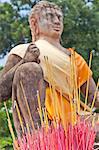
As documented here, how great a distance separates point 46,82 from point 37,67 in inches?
4.5

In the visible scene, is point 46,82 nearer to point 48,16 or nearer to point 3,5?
point 48,16

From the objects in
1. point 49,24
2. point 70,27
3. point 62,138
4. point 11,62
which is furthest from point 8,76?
point 70,27

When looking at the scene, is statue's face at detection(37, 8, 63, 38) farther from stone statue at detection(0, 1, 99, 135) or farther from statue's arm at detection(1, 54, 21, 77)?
statue's arm at detection(1, 54, 21, 77)

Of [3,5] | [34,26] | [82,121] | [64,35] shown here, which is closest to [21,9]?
[3,5]

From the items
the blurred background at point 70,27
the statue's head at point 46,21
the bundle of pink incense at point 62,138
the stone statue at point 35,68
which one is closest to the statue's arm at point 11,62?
the stone statue at point 35,68

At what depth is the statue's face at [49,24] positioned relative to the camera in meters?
2.71

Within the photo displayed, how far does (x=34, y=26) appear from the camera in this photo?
2.75 metres

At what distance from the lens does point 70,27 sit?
647 cm

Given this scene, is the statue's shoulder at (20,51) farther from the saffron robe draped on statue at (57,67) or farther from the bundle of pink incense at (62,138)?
the bundle of pink incense at (62,138)

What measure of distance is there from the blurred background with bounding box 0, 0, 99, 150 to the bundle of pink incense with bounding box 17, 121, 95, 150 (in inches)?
181

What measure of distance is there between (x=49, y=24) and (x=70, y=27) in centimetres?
378

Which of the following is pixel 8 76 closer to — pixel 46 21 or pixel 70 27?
pixel 46 21

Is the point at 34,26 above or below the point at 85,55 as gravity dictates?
above

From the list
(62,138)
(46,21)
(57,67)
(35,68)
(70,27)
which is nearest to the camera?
(62,138)
